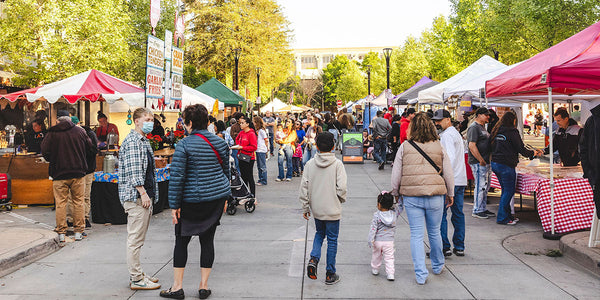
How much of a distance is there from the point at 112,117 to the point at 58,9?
5245 mm

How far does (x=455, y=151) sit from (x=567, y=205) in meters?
2.34

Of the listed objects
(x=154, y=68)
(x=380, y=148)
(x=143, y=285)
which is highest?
(x=154, y=68)

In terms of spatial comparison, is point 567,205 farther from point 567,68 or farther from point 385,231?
point 385,231

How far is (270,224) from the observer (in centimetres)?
837

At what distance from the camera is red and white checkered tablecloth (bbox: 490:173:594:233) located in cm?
734

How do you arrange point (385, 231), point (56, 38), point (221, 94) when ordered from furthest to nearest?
point (221, 94)
point (56, 38)
point (385, 231)

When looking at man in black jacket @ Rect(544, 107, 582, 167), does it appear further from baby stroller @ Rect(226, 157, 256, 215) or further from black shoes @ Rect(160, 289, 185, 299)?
black shoes @ Rect(160, 289, 185, 299)

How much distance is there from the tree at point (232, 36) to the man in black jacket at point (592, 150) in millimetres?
33585

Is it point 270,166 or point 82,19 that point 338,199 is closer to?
point 270,166

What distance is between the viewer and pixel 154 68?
8.95m

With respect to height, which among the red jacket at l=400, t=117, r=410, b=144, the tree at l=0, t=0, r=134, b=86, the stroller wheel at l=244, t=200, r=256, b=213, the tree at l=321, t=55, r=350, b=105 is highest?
the tree at l=321, t=55, r=350, b=105

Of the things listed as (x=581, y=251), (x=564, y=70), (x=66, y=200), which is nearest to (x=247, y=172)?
(x=66, y=200)

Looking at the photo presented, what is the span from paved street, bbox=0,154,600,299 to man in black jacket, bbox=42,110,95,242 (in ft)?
1.61

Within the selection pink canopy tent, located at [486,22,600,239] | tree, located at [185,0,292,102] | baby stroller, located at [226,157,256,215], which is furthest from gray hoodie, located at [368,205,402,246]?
tree, located at [185,0,292,102]
